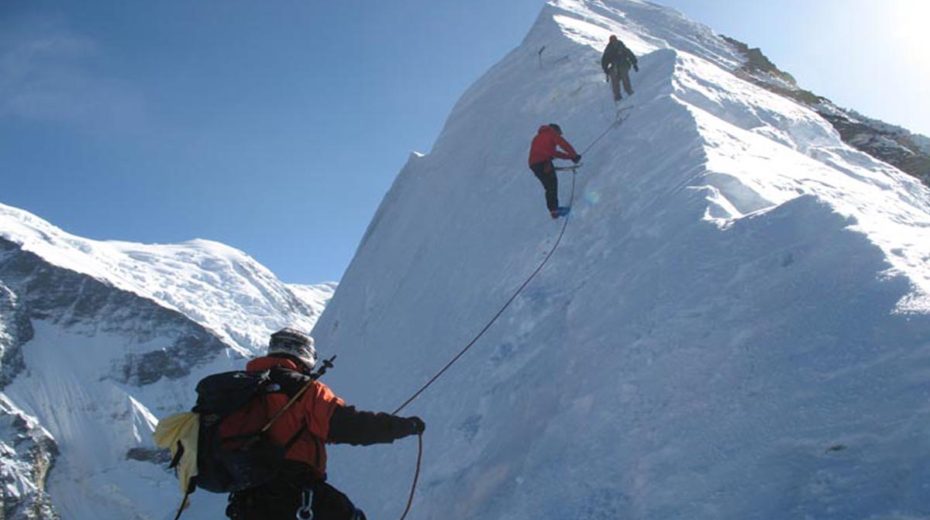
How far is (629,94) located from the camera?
39.8 feet

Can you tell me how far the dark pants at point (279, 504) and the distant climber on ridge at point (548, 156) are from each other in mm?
6698

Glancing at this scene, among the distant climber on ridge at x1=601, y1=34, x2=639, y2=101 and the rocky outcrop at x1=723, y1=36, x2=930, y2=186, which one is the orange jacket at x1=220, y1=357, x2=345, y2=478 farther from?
the rocky outcrop at x1=723, y1=36, x2=930, y2=186

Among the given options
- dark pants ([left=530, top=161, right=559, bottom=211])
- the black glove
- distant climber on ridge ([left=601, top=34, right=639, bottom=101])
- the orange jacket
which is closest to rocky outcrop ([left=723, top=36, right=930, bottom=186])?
distant climber on ridge ([left=601, top=34, right=639, bottom=101])

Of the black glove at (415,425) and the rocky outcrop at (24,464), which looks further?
the rocky outcrop at (24,464)

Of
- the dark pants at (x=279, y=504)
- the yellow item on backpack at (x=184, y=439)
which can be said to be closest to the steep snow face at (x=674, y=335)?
the dark pants at (x=279, y=504)

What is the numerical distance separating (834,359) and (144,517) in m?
196

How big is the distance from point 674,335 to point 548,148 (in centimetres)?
526

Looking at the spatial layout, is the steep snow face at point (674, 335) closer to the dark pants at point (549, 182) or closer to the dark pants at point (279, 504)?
the dark pants at point (549, 182)

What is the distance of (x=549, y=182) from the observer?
32.2 feet

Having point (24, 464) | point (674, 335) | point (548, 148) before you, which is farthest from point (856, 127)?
point (24, 464)

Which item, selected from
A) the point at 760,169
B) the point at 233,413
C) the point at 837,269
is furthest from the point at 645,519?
the point at 760,169

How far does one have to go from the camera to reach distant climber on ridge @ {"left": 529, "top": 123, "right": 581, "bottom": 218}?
32.1 feet

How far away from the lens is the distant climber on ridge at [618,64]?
1226cm

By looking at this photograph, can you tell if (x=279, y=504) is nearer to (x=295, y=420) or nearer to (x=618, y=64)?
(x=295, y=420)
